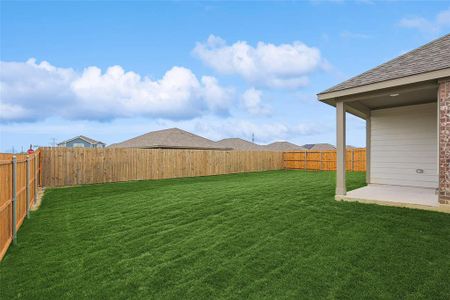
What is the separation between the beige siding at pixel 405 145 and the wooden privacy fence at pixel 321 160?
8.27 m

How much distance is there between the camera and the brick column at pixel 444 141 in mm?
4980

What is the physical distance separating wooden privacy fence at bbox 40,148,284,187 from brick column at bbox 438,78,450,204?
11622 mm

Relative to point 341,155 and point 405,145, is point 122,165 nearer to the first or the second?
point 341,155

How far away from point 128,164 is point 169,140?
10.1 meters

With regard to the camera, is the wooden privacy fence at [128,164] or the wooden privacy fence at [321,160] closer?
the wooden privacy fence at [128,164]

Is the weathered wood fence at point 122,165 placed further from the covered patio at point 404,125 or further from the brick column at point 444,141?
the brick column at point 444,141


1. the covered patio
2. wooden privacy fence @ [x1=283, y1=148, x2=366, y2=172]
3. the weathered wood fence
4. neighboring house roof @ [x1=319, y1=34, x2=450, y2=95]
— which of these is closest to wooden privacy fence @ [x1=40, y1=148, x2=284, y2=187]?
the weathered wood fence

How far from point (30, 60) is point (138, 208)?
34.5 feet

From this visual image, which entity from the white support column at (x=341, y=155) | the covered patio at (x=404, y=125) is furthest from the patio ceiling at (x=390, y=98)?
the white support column at (x=341, y=155)

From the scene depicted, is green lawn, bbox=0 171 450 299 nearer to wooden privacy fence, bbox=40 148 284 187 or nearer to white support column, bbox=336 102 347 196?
white support column, bbox=336 102 347 196

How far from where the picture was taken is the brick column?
4.98 m

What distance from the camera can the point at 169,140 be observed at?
22.8 m

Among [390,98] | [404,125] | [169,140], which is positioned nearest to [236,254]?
[390,98]

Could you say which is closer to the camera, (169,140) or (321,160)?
(321,160)
